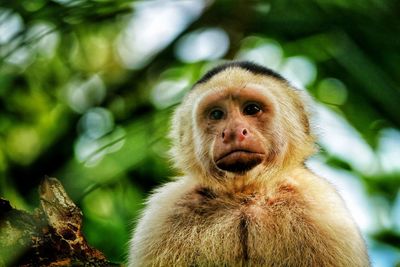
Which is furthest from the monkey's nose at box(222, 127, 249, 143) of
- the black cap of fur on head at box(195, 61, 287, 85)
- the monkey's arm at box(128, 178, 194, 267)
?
the black cap of fur on head at box(195, 61, 287, 85)

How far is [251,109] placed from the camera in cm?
476

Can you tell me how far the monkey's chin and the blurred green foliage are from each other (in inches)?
18.8

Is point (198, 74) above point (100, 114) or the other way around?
the other way around

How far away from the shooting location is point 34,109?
6000 millimetres

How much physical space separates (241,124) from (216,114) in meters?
0.38

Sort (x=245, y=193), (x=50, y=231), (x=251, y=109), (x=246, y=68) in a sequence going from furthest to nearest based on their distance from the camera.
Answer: (x=246, y=68) < (x=251, y=109) < (x=245, y=193) < (x=50, y=231)

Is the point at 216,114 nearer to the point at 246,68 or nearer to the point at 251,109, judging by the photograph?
the point at 251,109

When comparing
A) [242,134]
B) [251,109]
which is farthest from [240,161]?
[251,109]

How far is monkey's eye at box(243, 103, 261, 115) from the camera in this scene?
15.6 feet

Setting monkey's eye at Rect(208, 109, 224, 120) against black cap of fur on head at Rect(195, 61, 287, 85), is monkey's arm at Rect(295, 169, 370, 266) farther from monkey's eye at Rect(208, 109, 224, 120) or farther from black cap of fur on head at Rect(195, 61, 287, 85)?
black cap of fur on head at Rect(195, 61, 287, 85)

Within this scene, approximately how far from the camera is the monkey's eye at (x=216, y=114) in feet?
15.9

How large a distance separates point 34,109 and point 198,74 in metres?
1.53

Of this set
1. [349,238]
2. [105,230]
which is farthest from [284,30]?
[105,230]

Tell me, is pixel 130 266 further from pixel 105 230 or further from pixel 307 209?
pixel 307 209
